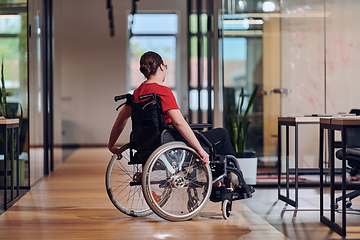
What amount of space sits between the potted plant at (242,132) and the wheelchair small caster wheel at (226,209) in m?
1.06

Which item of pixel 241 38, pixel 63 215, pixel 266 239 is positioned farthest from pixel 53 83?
pixel 266 239

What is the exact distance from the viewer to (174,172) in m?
2.34

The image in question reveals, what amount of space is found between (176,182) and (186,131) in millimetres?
277

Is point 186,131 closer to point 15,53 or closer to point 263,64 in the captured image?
point 263,64

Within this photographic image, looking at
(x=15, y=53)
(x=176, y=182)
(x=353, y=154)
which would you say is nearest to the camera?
(x=176, y=182)

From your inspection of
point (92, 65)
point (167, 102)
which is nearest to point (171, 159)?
point (167, 102)

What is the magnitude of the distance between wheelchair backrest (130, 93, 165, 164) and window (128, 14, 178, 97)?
6.98 metres

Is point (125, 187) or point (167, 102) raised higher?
point (167, 102)

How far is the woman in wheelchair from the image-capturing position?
2.33 m

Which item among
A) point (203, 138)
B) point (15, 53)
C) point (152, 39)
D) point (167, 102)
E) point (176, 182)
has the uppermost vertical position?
point (152, 39)

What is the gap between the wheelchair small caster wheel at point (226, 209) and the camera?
8.28ft

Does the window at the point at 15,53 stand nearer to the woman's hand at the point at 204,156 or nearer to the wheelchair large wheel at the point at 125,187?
the wheelchair large wheel at the point at 125,187

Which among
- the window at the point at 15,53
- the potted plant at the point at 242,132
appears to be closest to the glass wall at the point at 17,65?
the window at the point at 15,53

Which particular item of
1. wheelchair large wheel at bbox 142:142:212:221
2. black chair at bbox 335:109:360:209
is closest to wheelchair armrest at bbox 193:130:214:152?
wheelchair large wheel at bbox 142:142:212:221
